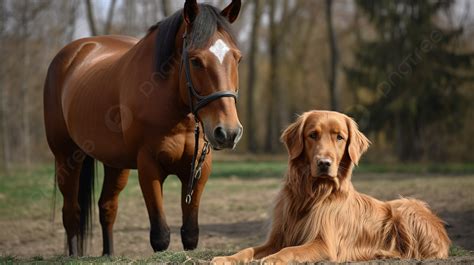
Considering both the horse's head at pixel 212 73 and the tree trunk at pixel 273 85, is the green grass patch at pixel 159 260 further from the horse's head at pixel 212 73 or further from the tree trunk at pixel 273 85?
the tree trunk at pixel 273 85

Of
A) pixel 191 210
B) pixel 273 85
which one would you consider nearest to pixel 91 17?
pixel 273 85

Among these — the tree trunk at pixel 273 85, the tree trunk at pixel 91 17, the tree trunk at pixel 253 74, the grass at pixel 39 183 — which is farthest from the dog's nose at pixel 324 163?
the tree trunk at pixel 273 85

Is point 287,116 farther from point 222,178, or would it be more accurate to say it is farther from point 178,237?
point 178,237

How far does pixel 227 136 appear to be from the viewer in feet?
16.1

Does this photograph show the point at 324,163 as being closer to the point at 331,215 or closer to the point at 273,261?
the point at 331,215

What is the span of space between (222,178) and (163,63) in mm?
11968

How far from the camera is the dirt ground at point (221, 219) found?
834 centimetres

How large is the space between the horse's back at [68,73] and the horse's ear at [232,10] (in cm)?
198

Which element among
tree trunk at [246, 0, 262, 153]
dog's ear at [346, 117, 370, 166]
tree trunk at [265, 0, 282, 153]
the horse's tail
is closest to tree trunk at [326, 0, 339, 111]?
tree trunk at [246, 0, 262, 153]

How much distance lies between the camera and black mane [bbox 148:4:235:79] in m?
5.35

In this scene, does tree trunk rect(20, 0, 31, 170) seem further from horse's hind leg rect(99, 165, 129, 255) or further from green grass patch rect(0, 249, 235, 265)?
green grass patch rect(0, 249, 235, 265)

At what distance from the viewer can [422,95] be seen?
23859 millimetres

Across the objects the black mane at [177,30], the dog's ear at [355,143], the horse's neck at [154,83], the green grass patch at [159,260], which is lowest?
the green grass patch at [159,260]

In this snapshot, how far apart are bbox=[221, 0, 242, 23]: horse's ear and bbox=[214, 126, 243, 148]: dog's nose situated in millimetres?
1268
